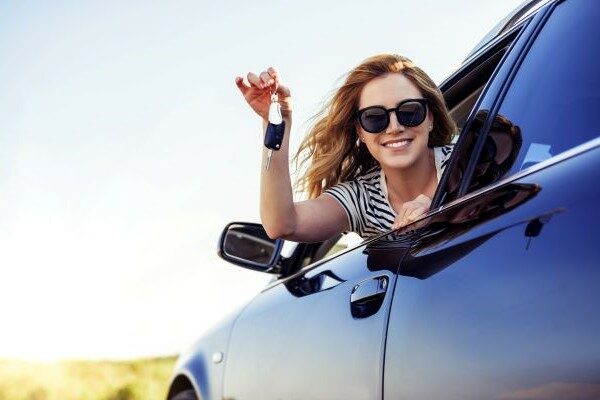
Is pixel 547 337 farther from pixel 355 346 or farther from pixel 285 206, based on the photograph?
pixel 285 206

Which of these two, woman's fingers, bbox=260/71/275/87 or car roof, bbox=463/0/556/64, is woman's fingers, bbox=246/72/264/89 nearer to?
woman's fingers, bbox=260/71/275/87

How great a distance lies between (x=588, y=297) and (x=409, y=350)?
0.56m

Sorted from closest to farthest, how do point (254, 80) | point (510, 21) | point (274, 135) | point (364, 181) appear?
point (510, 21)
point (254, 80)
point (274, 135)
point (364, 181)

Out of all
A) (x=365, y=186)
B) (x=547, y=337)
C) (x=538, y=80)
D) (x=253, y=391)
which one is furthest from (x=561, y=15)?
(x=253, y=391)

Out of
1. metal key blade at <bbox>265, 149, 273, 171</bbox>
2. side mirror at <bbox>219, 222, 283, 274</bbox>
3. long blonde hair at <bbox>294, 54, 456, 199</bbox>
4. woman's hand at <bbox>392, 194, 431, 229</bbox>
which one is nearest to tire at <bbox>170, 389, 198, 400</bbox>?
side mirror at <bbox>219, 222, 283, 274</bbox>

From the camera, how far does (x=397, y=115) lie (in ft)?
8.79

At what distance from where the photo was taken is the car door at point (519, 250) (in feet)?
4.14

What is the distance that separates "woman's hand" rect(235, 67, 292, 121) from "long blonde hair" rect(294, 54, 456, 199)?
0.98 feet

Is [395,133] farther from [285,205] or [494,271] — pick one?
[494,271]

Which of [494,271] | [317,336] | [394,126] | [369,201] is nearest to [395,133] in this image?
[394,126]

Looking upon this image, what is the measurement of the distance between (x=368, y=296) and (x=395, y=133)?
73 cm

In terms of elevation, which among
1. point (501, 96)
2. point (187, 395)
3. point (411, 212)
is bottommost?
point (187, 395)

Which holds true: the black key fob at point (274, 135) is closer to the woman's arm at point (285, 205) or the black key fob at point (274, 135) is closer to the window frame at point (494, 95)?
the woman's arm at point (285, 205)

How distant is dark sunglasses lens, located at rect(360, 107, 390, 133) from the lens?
268cm
